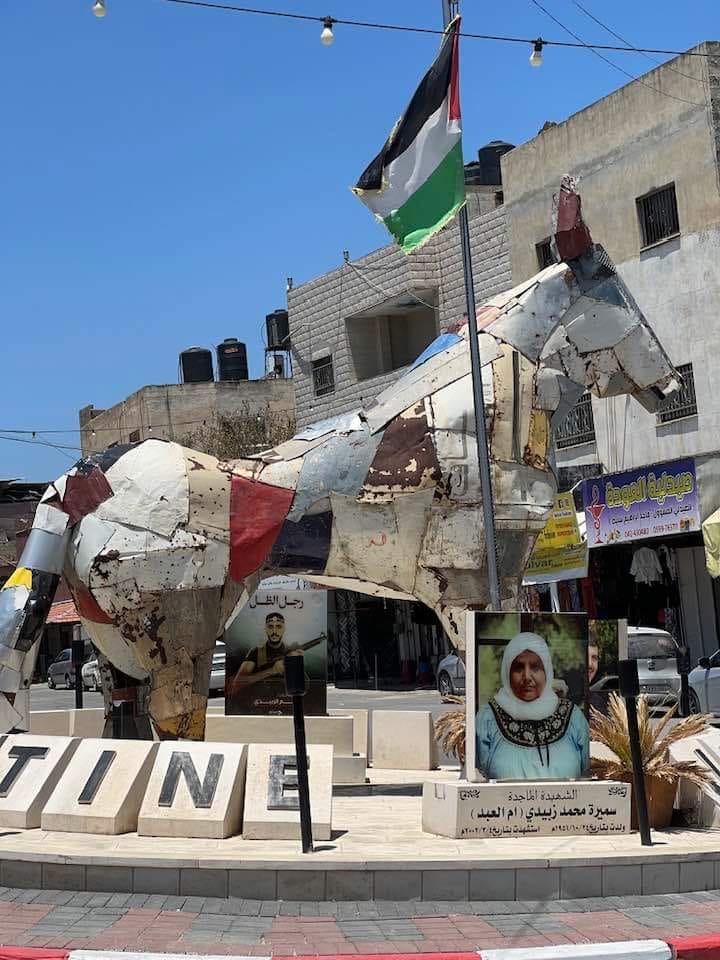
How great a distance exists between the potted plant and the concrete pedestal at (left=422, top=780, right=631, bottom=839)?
32 cm

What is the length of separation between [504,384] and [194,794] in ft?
12.8

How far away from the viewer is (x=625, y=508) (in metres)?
25.2

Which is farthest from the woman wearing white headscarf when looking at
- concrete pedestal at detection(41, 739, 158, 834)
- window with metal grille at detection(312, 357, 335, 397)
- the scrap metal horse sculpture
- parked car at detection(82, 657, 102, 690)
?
parked car at detection(82, 657, 102, 690)

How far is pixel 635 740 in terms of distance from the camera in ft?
29.4

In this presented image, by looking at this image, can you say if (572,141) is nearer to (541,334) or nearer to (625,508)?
(625,508)

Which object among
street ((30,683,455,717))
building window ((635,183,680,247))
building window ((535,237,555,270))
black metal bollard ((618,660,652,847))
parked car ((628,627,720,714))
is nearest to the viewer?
black metal bollard ((618,660,652,847))

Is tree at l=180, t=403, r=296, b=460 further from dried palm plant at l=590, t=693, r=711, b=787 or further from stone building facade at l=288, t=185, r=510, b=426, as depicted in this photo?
dried palm plant at l=590, t=693, r=711, b=787

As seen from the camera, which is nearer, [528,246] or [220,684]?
[528,246]

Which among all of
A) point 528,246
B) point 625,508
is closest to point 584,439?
point 625,508

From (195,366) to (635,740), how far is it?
39307 millimetres

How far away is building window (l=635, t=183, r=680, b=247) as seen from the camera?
80.9 feet

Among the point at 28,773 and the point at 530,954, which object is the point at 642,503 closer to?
the point at 28,773

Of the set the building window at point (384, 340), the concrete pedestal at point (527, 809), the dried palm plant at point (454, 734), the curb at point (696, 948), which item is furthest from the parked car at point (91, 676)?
the curb at point (696, 948)

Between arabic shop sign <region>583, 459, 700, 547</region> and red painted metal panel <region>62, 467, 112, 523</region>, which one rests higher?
arabic shop sign <region>583, 459, 700, 547</region>
